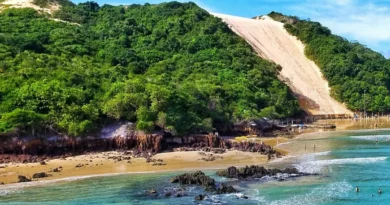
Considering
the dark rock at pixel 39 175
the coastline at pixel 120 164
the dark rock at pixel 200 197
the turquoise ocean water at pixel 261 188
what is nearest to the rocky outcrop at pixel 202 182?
A: the turquoise ocean water at pixel 261 188

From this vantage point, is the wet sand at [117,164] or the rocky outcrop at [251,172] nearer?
the rocky outcrop at [251,172]

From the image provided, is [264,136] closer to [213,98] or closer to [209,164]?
[213,98]

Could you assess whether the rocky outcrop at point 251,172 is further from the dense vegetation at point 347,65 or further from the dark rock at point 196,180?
the dense vegetation at point 347,65

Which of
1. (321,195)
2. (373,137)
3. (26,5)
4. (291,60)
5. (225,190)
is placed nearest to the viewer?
(321,195)

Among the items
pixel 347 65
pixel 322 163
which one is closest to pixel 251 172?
pixel 322 163

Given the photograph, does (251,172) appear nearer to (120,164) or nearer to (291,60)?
(120,164)

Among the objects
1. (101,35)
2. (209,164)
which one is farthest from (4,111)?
(101,35)

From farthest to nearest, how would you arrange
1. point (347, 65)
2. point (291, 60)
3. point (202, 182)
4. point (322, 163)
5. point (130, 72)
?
point (291, 60)
point (347, 65)
point (130, 72)
point (322, 163)
point (202, 182)
